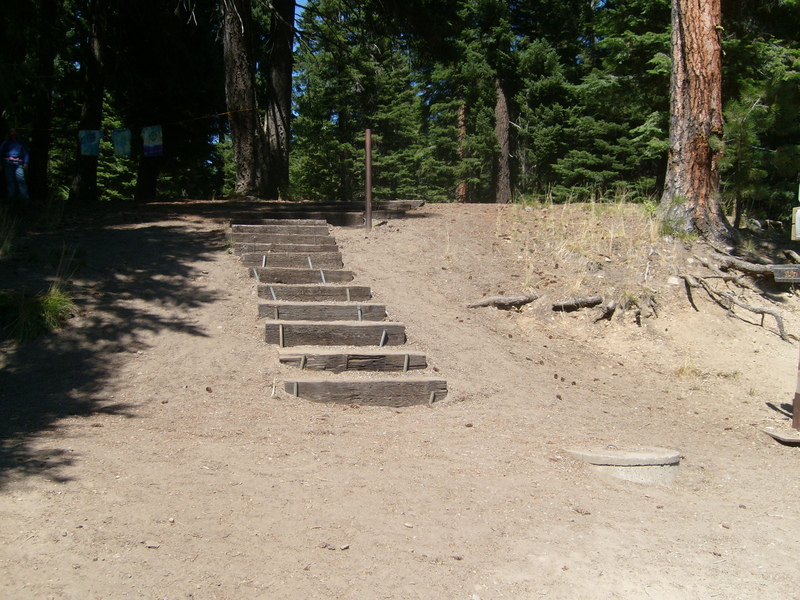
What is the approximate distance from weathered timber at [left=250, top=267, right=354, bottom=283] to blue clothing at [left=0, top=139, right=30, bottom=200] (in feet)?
17.5

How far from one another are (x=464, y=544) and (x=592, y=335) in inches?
216

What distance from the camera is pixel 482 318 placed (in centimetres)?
897

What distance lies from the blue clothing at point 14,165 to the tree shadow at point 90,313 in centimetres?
212

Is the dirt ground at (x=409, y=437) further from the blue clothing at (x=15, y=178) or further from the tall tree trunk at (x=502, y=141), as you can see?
the tall tree trunk at (x=502, y=141)

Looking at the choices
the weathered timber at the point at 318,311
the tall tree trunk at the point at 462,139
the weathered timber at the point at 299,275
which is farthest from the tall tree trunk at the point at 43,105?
the tall tree trunk at the point at 462,139

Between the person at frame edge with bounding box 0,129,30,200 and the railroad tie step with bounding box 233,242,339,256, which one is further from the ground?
the person at frame edge with bounding box 0,129,30,200

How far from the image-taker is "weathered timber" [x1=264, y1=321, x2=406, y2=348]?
7234 mm

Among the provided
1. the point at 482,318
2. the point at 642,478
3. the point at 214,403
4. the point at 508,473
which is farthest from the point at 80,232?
the point at 642,478

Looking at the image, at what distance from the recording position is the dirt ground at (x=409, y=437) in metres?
3.83

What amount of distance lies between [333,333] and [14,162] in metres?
7.25

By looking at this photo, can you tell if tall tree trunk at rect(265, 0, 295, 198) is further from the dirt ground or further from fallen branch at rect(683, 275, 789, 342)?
fallen branch at rect(683, 275, 789, 342)

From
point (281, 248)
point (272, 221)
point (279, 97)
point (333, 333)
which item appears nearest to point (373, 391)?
point (333, 333)

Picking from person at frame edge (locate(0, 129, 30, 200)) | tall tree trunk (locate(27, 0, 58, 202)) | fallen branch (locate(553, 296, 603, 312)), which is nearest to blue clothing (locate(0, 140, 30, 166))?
person at frame edge (locate(0, 129, 30, 200))

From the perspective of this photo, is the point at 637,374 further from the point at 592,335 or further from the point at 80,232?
the point at 80,232
